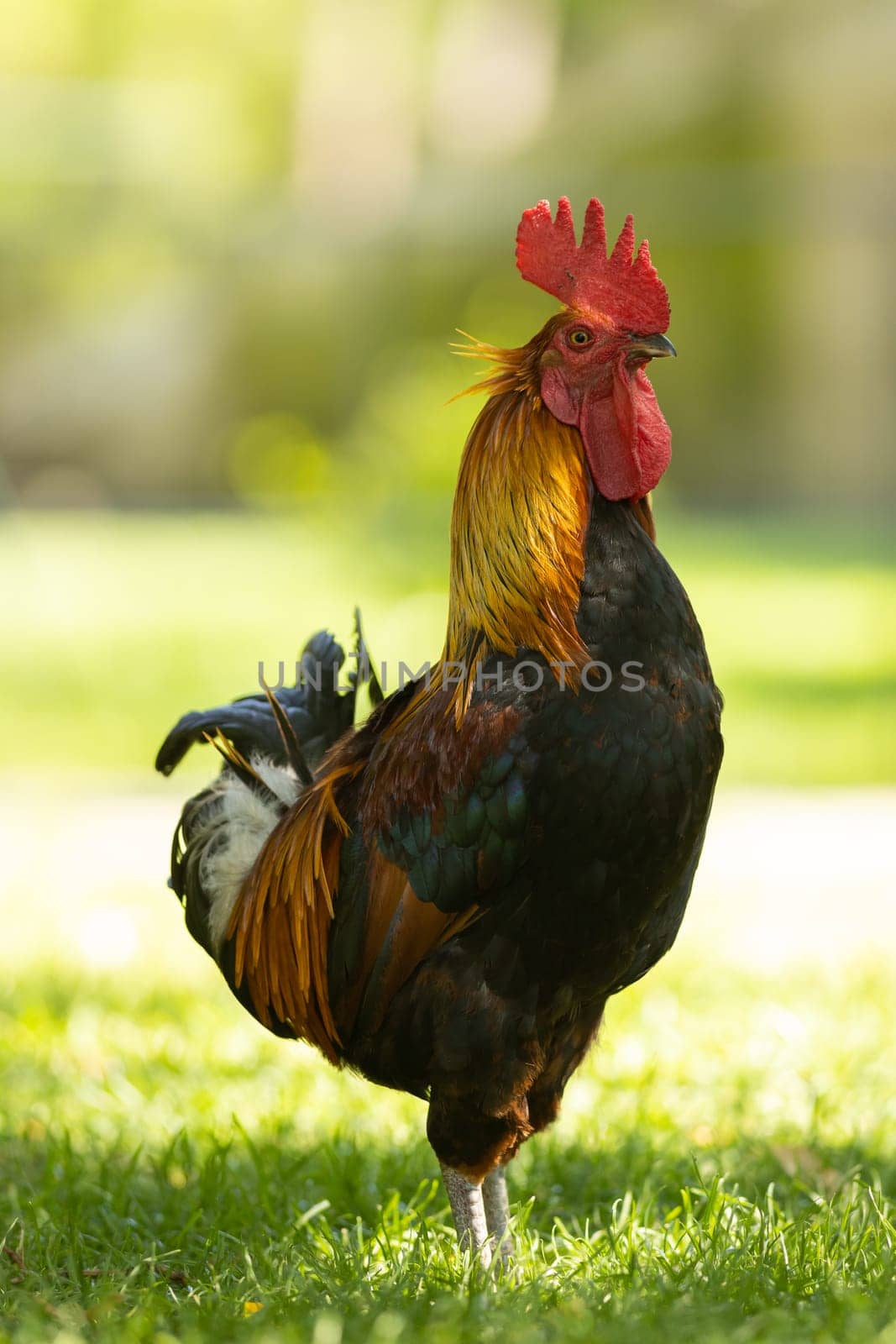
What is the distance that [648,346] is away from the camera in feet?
9.06

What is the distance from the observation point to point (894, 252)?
49.7ft

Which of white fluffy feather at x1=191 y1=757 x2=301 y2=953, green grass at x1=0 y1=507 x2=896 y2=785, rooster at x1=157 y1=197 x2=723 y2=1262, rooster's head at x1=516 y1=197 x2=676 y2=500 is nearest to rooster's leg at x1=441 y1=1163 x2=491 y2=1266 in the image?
rooster at x1=157 y1=197 x2=723 y2=1262

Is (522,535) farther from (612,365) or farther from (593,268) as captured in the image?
(593,268)

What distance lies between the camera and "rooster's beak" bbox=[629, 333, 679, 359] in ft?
9.05

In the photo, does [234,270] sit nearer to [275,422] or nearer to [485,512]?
[275,422]

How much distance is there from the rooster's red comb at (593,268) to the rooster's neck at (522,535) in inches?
9.1

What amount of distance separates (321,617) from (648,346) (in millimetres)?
8476

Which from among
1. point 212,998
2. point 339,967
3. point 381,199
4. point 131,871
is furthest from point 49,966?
point 381,199

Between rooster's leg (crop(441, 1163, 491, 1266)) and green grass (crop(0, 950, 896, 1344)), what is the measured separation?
76 millimetres

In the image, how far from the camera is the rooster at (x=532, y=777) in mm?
2645

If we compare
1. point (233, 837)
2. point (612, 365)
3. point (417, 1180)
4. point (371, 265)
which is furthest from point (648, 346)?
point (371, 265)

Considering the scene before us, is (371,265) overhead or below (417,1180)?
overhead

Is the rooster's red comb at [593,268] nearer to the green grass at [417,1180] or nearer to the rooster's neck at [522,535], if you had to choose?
the rooster's neck at [522,535]

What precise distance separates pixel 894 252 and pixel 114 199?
27.0ft
